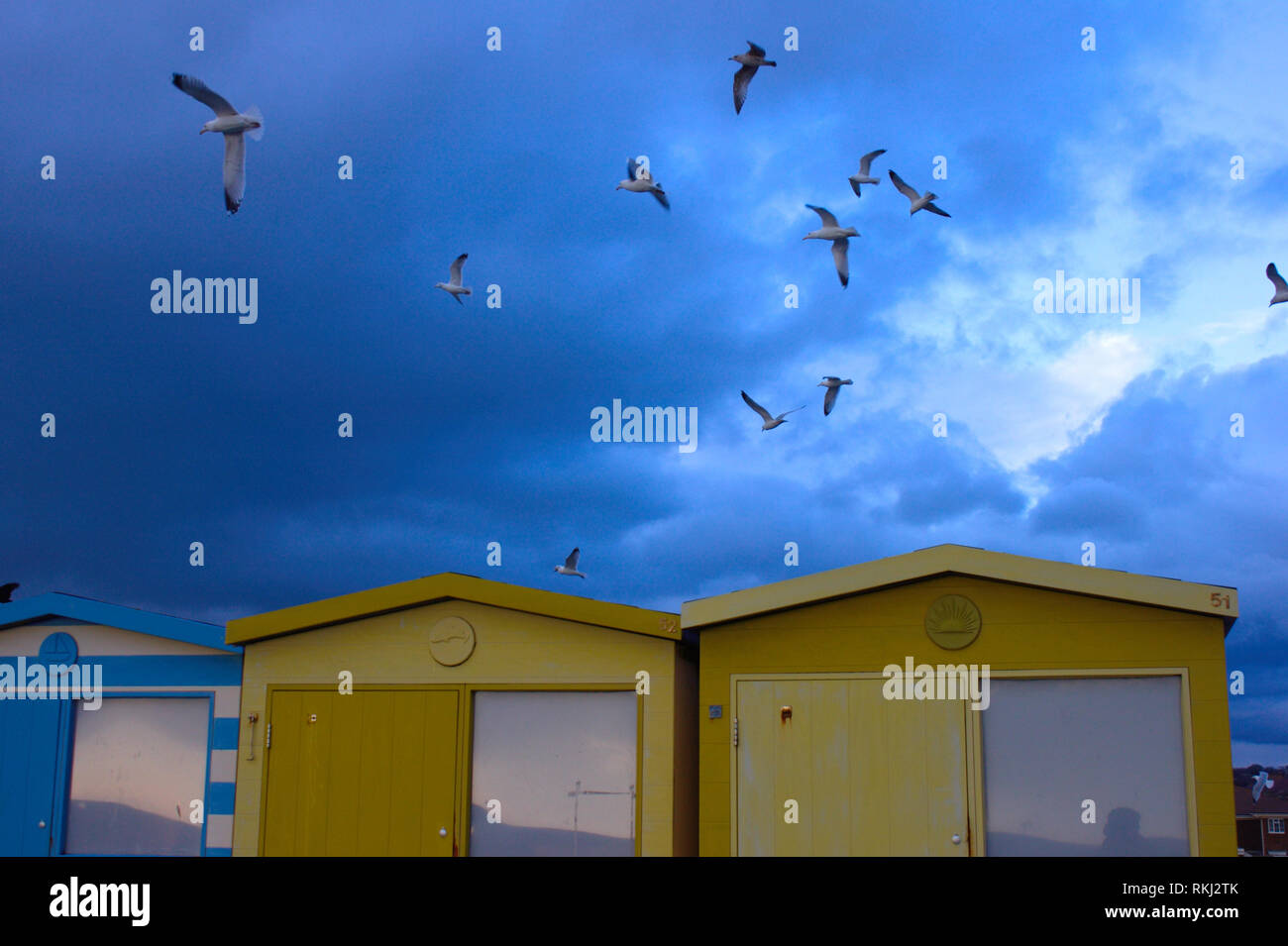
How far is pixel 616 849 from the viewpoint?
9938mm

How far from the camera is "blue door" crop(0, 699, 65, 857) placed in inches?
427

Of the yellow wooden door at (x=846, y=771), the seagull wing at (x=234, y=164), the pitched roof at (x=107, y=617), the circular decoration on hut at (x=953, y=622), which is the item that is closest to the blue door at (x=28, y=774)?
the pitched roof at (x=107, y=617)

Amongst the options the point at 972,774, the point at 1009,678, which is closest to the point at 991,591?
the point at 1009,678

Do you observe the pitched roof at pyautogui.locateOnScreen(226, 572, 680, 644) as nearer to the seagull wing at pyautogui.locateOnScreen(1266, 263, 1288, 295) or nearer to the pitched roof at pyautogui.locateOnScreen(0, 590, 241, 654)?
the pitched roof at pyautogui.locateOnScreen(0, 590, 241, 654)

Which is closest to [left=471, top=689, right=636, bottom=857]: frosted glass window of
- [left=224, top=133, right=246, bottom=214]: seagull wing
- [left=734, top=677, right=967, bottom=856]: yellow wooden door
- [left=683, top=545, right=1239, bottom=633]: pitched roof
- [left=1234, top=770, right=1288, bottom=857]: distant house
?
[left=734, top=677, right=967, bottom=856]: yellow wooden door

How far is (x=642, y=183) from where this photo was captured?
13.5 meters

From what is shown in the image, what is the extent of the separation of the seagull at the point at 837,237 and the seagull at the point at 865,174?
0.46m

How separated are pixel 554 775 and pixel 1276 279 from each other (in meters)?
9.47

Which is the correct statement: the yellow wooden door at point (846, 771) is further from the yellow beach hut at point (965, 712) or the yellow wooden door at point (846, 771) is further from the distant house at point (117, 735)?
the distant house at point (117, 735)

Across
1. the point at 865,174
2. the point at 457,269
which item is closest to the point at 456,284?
the point at 457,269

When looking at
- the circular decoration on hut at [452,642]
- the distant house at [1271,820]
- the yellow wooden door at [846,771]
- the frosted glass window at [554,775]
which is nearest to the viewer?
the yellow wooden door at [846,771]

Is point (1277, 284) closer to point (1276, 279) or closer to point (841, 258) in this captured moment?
point (1276, 279)

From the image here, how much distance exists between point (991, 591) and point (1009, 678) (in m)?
0.72

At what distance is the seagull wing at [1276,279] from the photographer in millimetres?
12734
